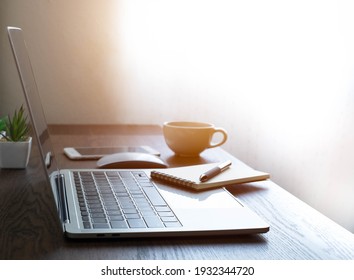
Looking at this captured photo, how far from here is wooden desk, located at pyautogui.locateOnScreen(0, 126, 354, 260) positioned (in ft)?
2.11

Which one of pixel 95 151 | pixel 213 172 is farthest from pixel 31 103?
pixel 95 151

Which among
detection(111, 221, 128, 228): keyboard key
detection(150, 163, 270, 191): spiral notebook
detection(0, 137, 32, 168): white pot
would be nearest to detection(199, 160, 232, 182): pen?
detection(150, 163, 270, 191): spiral notebook

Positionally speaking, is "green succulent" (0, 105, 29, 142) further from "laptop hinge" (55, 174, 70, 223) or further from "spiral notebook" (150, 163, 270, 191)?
"spiral notebook" (150, 163, 270, 191)

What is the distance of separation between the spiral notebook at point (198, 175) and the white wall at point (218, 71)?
35.8 inches

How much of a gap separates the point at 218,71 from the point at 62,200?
124 cm

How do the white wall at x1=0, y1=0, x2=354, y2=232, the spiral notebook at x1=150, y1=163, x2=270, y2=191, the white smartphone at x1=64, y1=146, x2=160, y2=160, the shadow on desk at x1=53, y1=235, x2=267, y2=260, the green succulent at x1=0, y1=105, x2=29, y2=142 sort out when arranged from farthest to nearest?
the white wall at x1=0, y1=0, x2=354, y2=232, the white smartphone at x1=64, y1=146, x2=160, y2=160, the green succulent at x1=0, y1=105, x2=29, y2=142, the spiral notebook at x1=150, y1=163, x2=270, y2=191, the shadow on desk at x1=53, y1=235, x2=267, y2=260

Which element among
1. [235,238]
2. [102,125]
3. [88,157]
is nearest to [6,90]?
[102,125]

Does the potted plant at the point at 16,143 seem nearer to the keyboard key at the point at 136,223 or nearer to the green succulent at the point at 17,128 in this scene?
the green succulent at the point at 17,128

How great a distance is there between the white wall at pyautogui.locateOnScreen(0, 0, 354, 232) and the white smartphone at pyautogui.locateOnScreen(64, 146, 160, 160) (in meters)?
0.60

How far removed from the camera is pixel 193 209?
80cm

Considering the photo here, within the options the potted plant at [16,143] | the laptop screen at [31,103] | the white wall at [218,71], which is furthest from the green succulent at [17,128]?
the white wall at [218,71]

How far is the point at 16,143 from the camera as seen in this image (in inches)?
41.1

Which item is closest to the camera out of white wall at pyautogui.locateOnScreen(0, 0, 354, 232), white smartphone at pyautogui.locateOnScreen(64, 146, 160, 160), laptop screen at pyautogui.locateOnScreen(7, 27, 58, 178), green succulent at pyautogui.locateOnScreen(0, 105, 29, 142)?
laptop screen at pyautogui.locateOnScreen(7, 27, 58, 178)
